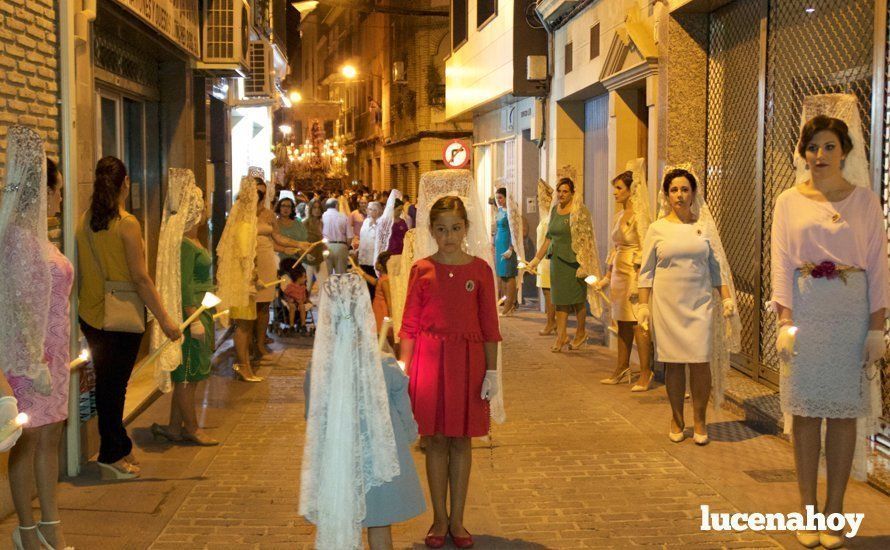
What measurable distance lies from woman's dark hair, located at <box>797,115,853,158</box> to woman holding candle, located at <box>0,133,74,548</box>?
3655 mm

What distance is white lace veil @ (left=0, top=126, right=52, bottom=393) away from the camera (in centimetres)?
454

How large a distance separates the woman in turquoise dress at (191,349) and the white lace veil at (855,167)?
3988 millimetres

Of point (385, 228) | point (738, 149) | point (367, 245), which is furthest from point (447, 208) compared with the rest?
point (367, 245)

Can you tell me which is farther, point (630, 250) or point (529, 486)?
point (630, 250)

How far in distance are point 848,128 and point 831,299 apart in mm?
858

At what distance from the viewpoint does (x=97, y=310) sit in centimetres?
636

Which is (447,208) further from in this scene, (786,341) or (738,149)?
(738,149)

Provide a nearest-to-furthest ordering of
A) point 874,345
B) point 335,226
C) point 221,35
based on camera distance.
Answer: point 874,345 < point 221,35 < point 335,226

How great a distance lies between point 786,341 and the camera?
517cm

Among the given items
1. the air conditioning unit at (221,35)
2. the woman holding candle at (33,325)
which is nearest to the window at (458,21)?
the air conditioning unit at (221,35)

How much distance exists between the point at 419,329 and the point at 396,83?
3123cm

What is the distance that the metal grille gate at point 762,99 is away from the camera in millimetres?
7371

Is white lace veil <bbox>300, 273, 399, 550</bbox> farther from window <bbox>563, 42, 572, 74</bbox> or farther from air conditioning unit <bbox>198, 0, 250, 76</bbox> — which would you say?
window <bbox>563, 42, 572, 74</bbox>

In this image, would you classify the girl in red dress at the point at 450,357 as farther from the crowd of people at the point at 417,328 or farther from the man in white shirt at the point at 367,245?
the man in white shirt at the point at 367,245
